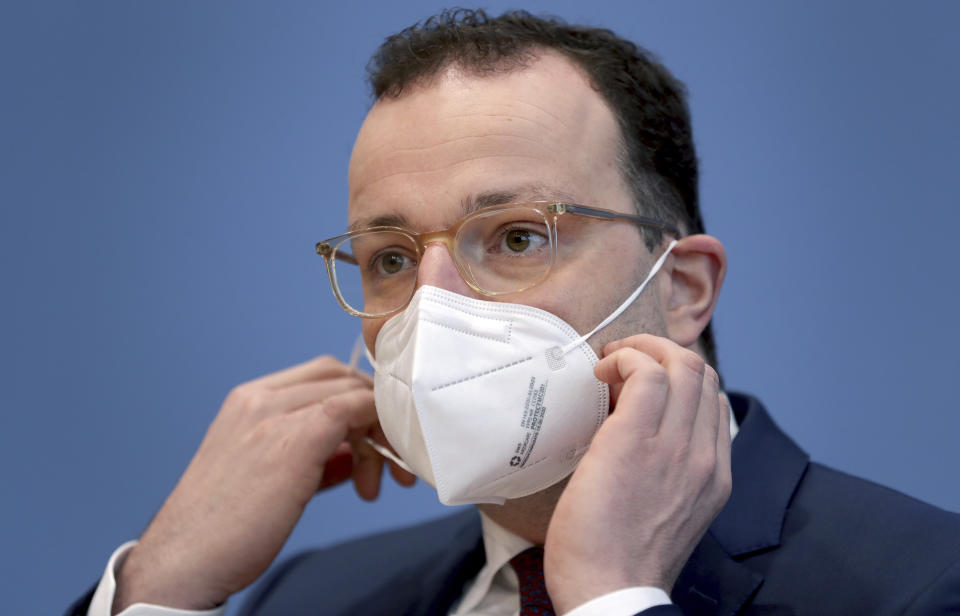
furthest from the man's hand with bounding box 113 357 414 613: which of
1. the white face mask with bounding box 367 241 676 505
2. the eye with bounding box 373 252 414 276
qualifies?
the white face mask with bounding box 367 241 676 505

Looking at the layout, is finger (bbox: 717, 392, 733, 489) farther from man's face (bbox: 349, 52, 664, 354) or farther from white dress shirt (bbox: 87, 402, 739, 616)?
white dress shirt (bbox: 87, 402, 739, 616)

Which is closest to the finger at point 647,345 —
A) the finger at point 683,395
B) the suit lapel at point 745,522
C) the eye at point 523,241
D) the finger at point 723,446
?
the finger at point 683,395

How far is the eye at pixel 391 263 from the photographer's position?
1948mm

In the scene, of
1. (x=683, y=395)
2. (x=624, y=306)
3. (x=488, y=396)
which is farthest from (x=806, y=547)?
(x=488, y=396)

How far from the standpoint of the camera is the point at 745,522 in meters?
1.80

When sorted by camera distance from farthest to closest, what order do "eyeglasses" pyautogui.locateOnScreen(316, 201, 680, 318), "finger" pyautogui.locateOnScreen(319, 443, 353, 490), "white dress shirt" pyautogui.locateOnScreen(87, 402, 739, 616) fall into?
"finger" pyautogui.locateOnScreen(319, 443, 353, 490)
"white dress shirt" pyautogui.locateOnScreen(87, 402, 739, 616)
"eyeglasses" pyautogui.locateOnScreen(316, 201, 680, 318)

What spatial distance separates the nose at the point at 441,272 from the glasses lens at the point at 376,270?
80mm

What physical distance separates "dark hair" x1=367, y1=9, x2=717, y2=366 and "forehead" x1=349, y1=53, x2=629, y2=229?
5 cm

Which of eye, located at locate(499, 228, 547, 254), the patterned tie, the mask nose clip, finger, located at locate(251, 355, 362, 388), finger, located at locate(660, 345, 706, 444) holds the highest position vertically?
eye, located at locate(499, 228, 547, 254)

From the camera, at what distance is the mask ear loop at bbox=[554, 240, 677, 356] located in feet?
5.58

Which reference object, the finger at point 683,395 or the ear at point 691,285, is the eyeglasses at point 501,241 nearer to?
the ear at point 691,285

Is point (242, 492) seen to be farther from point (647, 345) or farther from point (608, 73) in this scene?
point (608, 73)

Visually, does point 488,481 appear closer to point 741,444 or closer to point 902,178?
point 741,444

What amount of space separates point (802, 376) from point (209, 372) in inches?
79.3
